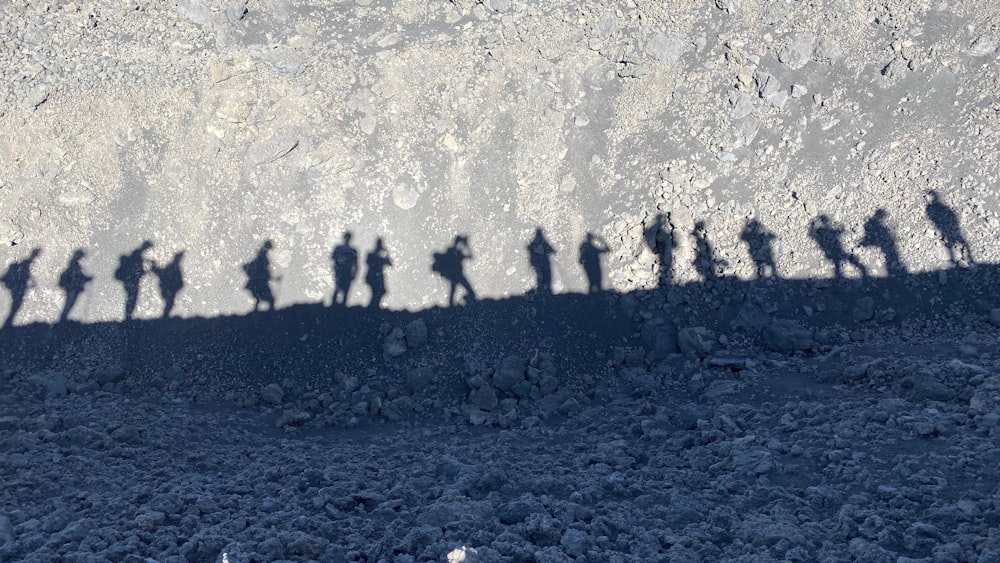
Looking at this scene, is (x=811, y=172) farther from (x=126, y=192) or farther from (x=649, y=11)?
(x=126, y=192)

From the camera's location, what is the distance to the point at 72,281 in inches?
432

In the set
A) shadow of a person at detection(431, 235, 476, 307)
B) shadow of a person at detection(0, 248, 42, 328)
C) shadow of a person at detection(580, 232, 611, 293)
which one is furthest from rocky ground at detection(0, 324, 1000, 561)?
shadow of a person at detection(0, 248, 42, 328)

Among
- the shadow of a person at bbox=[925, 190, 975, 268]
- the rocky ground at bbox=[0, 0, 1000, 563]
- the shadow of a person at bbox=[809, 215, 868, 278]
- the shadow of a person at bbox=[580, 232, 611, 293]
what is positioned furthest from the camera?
the shadow of a person at bbox=[580, 232, 611, 293]

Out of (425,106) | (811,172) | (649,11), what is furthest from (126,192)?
(811,172)

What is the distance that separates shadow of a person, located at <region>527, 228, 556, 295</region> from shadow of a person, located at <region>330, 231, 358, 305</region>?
2652mm

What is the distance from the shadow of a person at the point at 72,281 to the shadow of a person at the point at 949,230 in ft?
40.5

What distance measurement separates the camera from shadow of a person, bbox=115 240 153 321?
35.5 ft

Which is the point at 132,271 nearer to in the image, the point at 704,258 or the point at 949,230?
the point at 704,258

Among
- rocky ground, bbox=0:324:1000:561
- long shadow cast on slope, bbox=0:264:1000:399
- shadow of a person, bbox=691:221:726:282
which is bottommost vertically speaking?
rocky ground, bbox=0:324:1000:561

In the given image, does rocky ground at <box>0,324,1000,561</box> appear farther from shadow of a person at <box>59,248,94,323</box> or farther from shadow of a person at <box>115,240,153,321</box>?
shadow of a person at <box>115,240,153,321</box>

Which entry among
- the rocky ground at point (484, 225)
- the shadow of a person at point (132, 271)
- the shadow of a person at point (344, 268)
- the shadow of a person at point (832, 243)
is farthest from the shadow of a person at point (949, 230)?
the shadow of a person at point (132, 271)

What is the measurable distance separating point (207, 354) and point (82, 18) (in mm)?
6119

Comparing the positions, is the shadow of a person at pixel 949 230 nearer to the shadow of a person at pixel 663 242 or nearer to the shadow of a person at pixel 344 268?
the shadow of a person at pixel 663 242

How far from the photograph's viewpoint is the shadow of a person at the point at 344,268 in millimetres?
10562
